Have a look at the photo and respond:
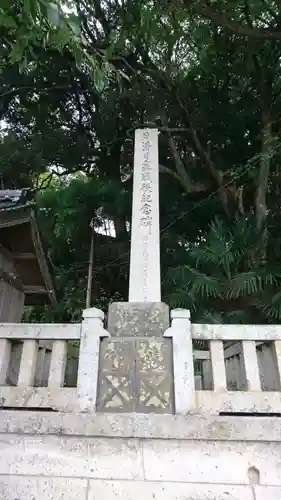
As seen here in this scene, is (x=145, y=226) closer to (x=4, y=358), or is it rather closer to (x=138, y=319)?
(x=138, y=319)

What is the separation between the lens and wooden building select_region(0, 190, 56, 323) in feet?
15.0

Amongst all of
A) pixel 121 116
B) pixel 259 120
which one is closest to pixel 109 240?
pixel 121 116

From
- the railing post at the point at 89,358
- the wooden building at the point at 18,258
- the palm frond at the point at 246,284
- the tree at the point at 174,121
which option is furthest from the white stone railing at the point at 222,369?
the tree at the point at 174,121

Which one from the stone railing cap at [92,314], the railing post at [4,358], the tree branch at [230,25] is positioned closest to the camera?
the railing post at [4,358]

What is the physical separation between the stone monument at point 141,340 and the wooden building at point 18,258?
1333 mm

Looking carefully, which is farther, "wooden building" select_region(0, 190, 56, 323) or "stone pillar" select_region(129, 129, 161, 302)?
"wooden building" select_region(0, 190, 56, 323)

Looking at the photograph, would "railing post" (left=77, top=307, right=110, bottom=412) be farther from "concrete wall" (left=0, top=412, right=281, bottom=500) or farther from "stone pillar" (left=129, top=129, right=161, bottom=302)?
"stone pillar" (left=129, top=129, right=161, bottom=302)

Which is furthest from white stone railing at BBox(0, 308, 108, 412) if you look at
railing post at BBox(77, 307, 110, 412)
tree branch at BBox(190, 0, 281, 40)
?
tree branch at BBox(190, 0, 281, 40)

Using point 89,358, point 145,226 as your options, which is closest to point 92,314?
point 89,358

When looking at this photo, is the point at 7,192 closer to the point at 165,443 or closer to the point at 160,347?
the point at 160,347

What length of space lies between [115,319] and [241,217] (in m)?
3.36

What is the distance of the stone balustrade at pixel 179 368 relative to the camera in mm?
2992

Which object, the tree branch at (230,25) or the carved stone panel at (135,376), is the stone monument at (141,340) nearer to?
the carved stone panel at (135,376)

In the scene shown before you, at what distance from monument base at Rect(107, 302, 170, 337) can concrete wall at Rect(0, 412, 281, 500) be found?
0.74 m
